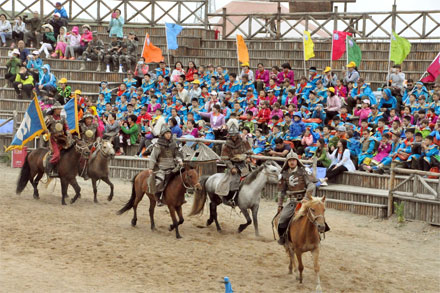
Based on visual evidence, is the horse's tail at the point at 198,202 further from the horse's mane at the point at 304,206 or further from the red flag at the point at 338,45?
the red flag at the point at 338,45

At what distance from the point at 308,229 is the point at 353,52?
1263 centimetres

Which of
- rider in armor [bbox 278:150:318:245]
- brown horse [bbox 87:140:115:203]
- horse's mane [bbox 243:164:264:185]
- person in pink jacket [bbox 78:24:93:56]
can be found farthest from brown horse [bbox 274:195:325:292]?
person in pink jacket [bbox 78:24:93:56]

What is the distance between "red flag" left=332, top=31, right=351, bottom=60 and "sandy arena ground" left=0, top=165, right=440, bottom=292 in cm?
761

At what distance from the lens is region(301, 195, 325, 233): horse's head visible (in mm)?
12243

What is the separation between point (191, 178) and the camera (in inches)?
629

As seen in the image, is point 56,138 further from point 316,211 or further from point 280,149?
point 316,211

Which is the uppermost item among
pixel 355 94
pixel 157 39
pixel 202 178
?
pixel 157 39

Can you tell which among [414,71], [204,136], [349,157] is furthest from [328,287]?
[414,71]

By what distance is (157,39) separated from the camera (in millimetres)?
31016

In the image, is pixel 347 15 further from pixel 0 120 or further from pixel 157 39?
pixel 0 120

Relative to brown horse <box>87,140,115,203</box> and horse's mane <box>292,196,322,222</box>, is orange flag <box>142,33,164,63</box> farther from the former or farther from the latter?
horse's mane <box>292,196,322,222</box>

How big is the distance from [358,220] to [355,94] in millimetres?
5324

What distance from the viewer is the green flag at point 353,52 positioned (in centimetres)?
2439

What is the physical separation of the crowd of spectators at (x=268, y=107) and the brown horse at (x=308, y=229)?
168 inches
